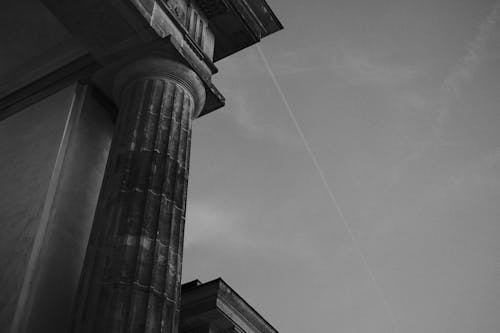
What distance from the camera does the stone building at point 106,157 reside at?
33.1 feet

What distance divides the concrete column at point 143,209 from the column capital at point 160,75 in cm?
2

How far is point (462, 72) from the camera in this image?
109ft

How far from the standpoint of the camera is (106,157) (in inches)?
552

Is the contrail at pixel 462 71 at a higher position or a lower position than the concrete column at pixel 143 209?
higher

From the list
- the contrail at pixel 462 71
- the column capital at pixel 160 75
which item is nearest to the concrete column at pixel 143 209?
the column capital at pixel 160 75

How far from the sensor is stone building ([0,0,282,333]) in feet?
33.1

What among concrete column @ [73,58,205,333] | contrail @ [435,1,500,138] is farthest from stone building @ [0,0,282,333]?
contrail @ [435,1,500,138]

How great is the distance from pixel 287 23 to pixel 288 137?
235 inches

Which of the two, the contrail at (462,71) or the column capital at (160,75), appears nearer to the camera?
the column capital at (160,75)

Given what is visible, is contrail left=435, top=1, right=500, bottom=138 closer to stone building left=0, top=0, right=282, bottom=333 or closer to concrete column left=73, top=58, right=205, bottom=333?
stone building left=0, top=0, right=282, bottom=333

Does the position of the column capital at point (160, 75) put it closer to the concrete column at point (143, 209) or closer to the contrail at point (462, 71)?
the concrete column at point (143, 209)

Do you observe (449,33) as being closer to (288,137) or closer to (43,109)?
(288,137)

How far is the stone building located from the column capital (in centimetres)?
3

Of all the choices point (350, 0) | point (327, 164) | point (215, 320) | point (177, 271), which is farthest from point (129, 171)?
point (350, 0)
